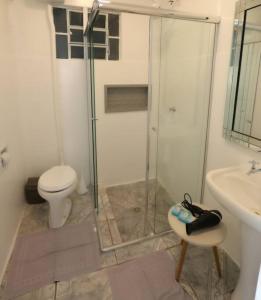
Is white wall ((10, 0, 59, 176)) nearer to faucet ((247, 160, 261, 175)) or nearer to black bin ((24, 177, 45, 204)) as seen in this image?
black bin ((24, 177, 45, 204))

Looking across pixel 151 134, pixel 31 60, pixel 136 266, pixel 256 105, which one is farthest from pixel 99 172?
pixel 256 105

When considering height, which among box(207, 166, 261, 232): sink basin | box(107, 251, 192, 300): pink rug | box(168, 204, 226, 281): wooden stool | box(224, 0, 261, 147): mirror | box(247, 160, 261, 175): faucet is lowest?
box(107, 251, 192, 300): pink rug

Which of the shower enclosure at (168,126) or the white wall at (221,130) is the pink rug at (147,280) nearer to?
the shower enclosure at (168,126)

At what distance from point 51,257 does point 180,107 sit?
1774 mm

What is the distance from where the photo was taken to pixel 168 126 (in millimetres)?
2301

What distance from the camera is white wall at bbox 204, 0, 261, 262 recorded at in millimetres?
1583

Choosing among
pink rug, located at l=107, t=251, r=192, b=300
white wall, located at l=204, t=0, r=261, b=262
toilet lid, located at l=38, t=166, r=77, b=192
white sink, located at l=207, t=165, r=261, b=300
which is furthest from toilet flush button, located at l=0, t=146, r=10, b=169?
white wall, located at l=204, t=0, r=261, b=262

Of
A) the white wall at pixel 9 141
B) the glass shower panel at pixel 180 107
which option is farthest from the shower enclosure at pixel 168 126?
the white wall at pixel 9 141

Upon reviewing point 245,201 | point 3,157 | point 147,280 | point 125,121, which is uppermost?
point 125,121

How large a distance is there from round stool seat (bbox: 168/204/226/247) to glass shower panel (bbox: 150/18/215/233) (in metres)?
0.62

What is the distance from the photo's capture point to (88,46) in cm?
222

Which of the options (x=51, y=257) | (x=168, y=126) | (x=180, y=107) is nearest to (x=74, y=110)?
(x=168, y=126)

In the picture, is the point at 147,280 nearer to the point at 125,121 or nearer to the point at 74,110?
the point at 125,121

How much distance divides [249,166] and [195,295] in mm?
940
